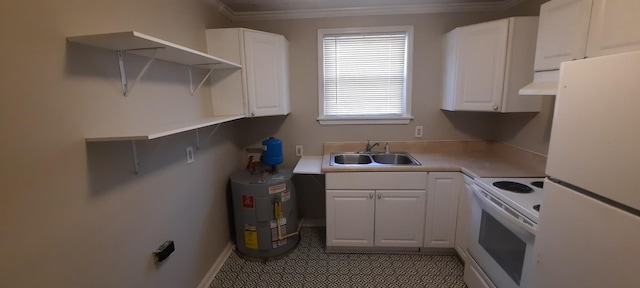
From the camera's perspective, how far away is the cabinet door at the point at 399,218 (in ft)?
7.70

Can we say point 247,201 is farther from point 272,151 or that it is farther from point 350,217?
point 350,217

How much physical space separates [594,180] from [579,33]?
3.11 ft

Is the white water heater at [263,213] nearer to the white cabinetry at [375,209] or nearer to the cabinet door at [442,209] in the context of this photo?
the white cabinetry at [375,209]

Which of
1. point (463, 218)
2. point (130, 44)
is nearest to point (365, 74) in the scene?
point (463, 218)

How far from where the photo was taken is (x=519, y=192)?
165 cm

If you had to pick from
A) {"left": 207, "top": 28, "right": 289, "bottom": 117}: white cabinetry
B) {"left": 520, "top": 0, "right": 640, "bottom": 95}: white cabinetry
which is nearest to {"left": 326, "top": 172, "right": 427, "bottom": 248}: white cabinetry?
{"left": 207, "top": 28, "right": 289, "bottom": 117}: white cabinetry

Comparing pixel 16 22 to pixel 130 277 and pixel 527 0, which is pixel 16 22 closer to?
pixel 130 277

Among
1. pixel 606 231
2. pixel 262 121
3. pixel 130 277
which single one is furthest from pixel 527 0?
pixel 130 277

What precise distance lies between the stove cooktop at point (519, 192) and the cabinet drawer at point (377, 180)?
46 cm

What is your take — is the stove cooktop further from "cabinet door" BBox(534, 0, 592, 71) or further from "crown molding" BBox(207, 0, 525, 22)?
"crown molding" BBox(207, 0, 525, 22)

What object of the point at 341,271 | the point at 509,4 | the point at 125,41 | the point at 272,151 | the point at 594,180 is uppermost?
the point at 509,4

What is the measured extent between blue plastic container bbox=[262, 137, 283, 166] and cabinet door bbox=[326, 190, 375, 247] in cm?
61

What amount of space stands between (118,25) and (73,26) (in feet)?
0.80

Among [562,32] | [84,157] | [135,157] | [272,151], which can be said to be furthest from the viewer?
[272,151]
